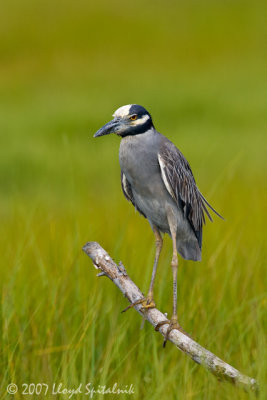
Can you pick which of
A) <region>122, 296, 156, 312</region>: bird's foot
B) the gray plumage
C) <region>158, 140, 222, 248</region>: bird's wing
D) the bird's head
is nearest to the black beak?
the bird's head

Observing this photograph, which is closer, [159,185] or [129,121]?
[129,121]

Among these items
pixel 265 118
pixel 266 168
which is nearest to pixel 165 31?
pixel 265 118

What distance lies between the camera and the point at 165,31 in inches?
810

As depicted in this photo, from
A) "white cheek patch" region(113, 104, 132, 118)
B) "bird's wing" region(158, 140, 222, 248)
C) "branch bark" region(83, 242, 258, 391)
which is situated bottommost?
"branch bark" region(83, 242, 258, 391)

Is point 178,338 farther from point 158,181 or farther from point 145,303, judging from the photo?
point 158,181

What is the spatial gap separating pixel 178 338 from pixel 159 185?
2.89ft

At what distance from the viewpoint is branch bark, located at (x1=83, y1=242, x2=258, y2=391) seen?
2656mm

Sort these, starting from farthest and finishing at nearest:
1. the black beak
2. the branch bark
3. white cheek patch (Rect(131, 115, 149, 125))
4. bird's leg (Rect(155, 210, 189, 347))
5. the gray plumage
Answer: the gray plumage
bird's leg (Rect(155, 210, 189, 347))
white cheek patch (Rect(131, 115, 149, 125))
the black beak
the branch bark

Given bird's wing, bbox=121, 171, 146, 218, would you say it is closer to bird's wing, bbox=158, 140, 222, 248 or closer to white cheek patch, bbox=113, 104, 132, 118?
bird's wing, bbox=158, 140, 222, 248

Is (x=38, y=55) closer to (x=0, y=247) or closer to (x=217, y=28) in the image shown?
(x=217, y=28)

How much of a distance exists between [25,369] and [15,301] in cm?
64

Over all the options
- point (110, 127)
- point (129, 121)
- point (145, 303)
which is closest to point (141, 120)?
point (129, 121)

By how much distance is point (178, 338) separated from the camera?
2785 mm

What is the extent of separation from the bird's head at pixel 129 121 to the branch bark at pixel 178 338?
506mm
